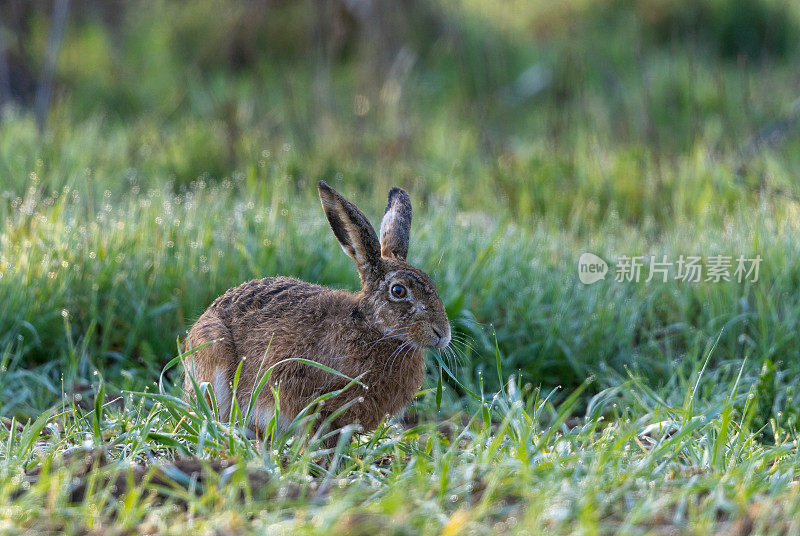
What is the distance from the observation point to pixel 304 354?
10.4 feet

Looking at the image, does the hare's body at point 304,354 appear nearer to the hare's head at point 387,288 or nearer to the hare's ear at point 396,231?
the hare's head at point 387,288

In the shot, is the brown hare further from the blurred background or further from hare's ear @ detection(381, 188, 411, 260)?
the blurred background

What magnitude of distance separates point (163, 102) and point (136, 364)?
5.49 m

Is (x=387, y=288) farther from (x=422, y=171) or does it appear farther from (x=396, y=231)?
(x=422, y=171)

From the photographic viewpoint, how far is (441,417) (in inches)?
154

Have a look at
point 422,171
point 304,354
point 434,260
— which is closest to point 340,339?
point 304,354

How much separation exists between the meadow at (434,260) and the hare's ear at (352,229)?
438 mm

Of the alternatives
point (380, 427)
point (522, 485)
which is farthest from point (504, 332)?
point (522, 485)

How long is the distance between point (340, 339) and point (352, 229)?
1.24ft

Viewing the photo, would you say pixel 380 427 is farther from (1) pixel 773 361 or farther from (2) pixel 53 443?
(1) pixel 773 361

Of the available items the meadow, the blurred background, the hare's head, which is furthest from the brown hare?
the blurred background

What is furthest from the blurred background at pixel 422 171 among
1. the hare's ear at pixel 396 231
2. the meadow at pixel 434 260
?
the hare's ear at pixel 396 231

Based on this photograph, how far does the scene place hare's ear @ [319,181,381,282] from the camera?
3.12m

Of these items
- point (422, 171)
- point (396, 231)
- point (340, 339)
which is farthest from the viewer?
point (422, 171)
